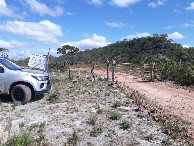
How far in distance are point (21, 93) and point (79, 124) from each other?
3.00 meters

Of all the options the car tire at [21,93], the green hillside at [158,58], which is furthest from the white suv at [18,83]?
the green hillside at [158,58]

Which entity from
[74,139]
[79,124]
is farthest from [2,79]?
[74,139]

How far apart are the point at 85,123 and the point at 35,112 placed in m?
1.96

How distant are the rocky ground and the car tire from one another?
0.24 m

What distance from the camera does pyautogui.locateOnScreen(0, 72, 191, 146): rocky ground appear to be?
417cm

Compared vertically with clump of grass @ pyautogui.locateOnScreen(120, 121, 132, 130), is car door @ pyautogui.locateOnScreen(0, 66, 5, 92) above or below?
above

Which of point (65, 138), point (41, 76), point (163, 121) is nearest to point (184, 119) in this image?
point (163, 121)

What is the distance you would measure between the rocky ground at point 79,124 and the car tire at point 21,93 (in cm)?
24

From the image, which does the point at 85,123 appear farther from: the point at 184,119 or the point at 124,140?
the point at 184,119

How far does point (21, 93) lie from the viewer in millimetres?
6773

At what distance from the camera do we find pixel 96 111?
245 inches

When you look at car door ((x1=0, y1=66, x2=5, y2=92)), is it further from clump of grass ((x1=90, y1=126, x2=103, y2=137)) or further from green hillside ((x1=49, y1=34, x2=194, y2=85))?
green hillside ((x1=49, y1=34, x2=194, y2=85))

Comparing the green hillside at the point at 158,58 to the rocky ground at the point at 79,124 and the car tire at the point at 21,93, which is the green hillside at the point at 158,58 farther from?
the car tire at the point at 21,93

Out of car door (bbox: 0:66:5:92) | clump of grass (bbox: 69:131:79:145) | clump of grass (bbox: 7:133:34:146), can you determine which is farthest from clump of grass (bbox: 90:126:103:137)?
car door (bbox: 0:66:5:92)
